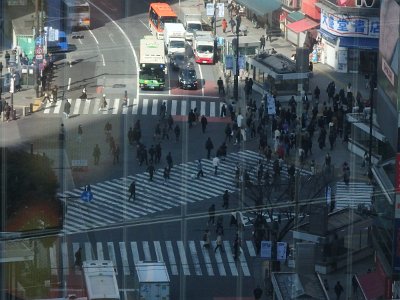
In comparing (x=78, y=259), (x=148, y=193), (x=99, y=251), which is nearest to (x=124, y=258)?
(x=99, y=251)

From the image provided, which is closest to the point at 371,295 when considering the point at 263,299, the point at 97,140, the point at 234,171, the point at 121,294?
the point at 263,299

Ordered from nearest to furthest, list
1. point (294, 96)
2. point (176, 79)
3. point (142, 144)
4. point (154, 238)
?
1. point (154, 238)
2. point (142, 144)
3. point (294, 96)
4. point (176, 79)

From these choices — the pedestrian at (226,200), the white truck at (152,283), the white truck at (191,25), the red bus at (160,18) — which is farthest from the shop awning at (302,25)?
the white truck at (152,283)

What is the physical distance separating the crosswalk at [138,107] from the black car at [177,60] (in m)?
4.81

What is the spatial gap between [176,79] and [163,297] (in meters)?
26.5

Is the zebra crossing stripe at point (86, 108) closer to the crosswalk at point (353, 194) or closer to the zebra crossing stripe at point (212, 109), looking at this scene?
the zebra crossing stripe at point (212, 109)

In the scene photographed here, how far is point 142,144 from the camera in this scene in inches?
2525

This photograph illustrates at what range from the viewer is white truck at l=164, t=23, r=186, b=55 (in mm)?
78500

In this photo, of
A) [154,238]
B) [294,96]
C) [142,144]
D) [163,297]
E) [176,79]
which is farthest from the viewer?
[176,79]

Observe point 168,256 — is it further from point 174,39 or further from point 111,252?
point 174,39

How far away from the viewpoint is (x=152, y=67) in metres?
73.6

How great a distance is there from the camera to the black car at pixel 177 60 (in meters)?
76.9

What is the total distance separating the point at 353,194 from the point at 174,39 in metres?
20.7

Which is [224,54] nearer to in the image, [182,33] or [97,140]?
[182,33]
